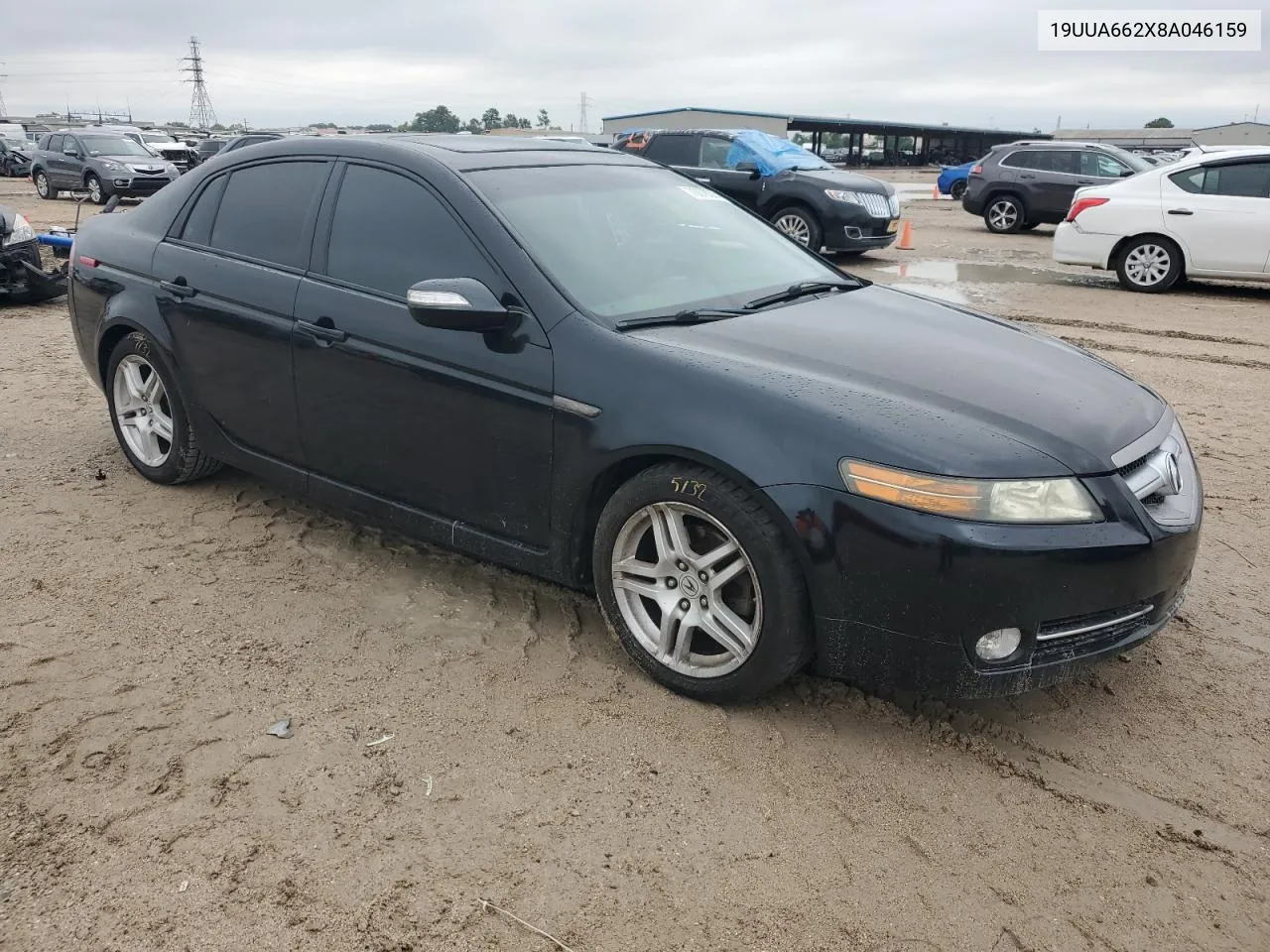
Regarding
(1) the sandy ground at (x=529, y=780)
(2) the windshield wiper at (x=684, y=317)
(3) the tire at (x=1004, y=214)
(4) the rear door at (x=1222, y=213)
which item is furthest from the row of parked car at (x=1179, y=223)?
(2) the windshield wiper at (x=684, y=317)

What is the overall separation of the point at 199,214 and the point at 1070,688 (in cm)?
394

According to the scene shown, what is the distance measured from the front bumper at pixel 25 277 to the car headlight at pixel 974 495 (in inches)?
381

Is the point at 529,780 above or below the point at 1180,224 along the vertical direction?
below

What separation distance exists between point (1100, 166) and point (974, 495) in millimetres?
15688

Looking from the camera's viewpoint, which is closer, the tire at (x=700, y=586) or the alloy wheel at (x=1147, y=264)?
the tire at (x=700, y=586)

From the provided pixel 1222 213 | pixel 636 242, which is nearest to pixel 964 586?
pixel 636 242

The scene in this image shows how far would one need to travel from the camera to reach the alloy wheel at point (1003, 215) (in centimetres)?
1722

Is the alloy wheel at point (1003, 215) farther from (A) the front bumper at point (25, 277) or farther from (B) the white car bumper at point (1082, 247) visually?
→ (A) the front bumper at point (25, 277)

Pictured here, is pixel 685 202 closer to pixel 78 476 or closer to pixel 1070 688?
pixel 1070 688

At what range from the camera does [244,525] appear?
174 inches

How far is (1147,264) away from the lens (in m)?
11.0

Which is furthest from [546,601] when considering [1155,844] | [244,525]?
[1155,844]

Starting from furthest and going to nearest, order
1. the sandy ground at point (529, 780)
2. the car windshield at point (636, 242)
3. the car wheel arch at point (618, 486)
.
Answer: the car windshield at point (636, 242)
the car wheel arch at point (618, 486)
the sandy ground at point (529, 780)

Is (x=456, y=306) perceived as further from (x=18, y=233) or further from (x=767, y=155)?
(x=767, y=155)
